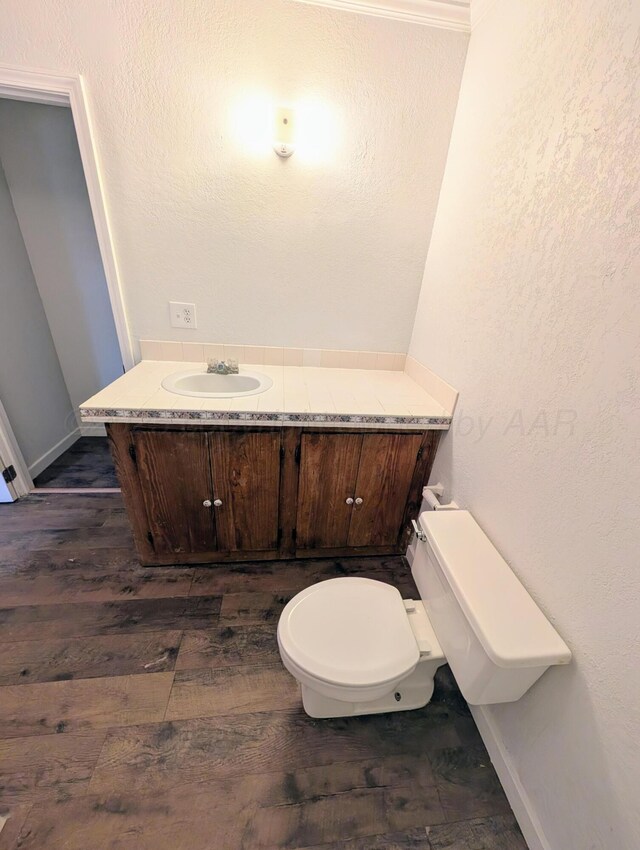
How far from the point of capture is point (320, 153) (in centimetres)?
134

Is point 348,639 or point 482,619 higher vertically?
point 482,619

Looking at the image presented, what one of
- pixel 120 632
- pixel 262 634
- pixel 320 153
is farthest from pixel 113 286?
pixel 262 634

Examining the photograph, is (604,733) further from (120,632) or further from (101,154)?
(101,154)

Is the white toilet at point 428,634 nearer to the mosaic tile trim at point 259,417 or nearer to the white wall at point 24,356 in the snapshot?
the mosaic tile trim at point 259,417

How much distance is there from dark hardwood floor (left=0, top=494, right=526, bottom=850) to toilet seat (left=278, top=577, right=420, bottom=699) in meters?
0.34

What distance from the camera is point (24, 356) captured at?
188 centimetres

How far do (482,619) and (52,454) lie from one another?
2.62 metres

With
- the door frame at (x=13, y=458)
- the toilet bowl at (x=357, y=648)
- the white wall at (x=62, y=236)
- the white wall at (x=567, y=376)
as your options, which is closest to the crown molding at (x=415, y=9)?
the white wall at (x=567, y=376)

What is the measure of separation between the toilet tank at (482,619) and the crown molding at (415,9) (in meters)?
1.85

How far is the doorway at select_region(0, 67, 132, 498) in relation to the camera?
1691mm

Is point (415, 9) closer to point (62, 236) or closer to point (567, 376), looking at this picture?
point (567, 376)

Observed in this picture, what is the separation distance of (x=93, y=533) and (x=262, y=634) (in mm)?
1066

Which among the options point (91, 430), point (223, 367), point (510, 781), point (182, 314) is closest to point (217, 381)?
point (223, 367)

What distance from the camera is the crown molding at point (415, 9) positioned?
1.16m
